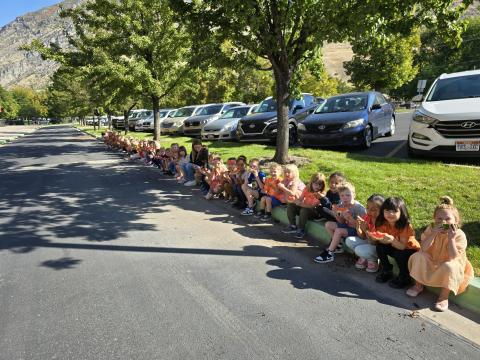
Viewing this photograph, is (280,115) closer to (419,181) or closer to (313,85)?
(419,181)

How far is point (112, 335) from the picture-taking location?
310 cm

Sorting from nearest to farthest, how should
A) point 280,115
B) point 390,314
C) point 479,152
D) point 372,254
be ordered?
1. point 390,314
2. point 372,254
3. point 479,152
4. point 280,115

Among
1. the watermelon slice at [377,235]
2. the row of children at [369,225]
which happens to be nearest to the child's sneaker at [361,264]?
the row of children at [369,225]

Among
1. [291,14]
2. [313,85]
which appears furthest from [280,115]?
[313,85]

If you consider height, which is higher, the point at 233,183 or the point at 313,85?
the point at 313,85

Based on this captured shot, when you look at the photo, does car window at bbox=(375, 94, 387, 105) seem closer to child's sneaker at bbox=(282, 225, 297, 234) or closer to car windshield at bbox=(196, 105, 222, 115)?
child's sneaker at bbox=(282, 225, 297, 234)

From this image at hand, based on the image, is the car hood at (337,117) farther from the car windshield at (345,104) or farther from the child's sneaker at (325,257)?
the child's sneaker at (325,257)

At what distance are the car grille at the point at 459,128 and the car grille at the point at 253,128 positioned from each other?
22.1 ft

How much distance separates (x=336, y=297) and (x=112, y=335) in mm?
2083

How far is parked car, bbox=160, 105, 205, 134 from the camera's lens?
74.2 ft

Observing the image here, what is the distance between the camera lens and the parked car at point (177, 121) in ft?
74.2

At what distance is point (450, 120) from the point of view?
6797 mm

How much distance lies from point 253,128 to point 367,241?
9.42 m

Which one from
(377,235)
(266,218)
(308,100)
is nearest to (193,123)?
(308,100)
